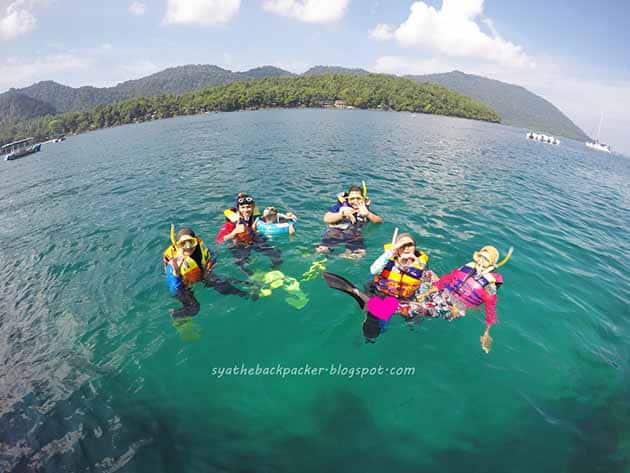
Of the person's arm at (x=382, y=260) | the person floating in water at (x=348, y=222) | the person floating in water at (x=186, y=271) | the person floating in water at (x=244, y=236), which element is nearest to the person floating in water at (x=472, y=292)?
the person's arm at (x=382, y=260)

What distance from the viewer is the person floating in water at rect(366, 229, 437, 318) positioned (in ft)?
20.9

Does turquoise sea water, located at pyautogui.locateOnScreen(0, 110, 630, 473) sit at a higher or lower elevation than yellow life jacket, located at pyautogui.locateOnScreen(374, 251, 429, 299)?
lower

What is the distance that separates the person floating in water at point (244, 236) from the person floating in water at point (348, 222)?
150cm

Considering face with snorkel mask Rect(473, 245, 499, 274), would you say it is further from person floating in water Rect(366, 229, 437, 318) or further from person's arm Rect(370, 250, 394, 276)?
person's arm Rect(370, 250, 394, 276)

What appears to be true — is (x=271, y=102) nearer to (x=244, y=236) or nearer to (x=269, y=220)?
(x=269, y=220)

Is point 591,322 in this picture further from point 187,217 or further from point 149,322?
point 187,217

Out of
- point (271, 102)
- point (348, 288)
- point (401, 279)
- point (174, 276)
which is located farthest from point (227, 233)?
point (271, 102)

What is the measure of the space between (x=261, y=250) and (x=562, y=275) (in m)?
9.05

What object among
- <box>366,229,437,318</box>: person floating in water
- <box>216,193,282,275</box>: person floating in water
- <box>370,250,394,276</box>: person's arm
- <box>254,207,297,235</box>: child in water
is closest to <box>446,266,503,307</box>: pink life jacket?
<box>366,229,437,318</box>: person floating in water

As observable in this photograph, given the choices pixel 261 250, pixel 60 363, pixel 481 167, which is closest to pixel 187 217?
pixel 261 250

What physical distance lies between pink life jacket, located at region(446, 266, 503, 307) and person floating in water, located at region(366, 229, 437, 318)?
73 centimetres

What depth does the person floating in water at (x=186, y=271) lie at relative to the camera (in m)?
6.84

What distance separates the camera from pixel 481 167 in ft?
80.0

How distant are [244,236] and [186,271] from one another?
2309mm
